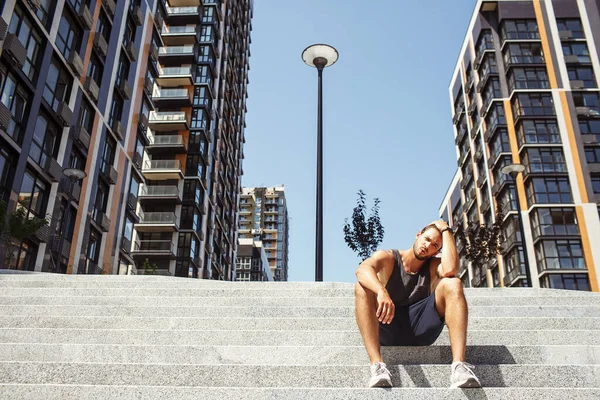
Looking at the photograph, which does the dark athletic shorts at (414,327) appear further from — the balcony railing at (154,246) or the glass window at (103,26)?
the balcony railing at (154,246)

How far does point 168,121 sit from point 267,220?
235 feet

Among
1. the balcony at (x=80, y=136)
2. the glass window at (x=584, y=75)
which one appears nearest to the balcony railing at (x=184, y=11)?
the balcony at (x=80, y=136)

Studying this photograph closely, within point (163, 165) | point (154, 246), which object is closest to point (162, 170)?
point (163, 165)

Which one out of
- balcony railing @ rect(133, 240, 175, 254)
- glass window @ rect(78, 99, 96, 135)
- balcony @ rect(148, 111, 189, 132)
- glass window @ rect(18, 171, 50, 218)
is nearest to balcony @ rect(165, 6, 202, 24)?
balcony @ rect(148, 111, 189, 132)

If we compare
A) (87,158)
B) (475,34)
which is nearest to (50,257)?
(87,158)

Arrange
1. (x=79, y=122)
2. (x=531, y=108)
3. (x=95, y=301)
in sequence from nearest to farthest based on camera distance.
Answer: (x=95, y=301) < (x=79, y=122) < (x=531, y=108)

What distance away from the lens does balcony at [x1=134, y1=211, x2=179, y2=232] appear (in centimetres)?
4144

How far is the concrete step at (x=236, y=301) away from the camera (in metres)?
6.68

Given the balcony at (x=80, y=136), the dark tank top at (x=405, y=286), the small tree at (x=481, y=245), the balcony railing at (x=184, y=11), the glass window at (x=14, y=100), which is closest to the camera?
the dark tank top at (x=405, y=286)

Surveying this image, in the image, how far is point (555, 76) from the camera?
43.4 m

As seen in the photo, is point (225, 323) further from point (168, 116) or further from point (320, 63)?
point (168, 116)

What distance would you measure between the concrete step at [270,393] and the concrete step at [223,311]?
2554 millimetres

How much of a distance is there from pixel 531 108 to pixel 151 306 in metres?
42.6

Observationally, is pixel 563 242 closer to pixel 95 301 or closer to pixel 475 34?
pixel 475 34
